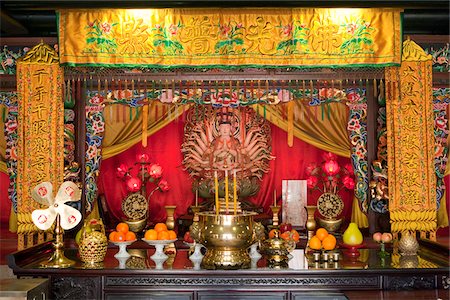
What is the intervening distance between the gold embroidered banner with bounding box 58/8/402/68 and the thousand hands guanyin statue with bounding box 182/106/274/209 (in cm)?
158

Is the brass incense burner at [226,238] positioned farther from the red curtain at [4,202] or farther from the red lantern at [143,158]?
the red curtain at [4,202]

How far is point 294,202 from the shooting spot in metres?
5.84

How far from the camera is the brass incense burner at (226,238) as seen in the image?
10.5 feet

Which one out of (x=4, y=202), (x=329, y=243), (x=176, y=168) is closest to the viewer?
(x=329, y=243)

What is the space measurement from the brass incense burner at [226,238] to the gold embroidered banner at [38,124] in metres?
1.57

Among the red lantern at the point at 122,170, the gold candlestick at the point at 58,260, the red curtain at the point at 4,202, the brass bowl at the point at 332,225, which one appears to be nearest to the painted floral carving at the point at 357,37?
the brass bowl at the point at 332,225

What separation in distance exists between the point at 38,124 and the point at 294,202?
8.69 feet

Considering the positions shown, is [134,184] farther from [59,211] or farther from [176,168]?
[59,211]

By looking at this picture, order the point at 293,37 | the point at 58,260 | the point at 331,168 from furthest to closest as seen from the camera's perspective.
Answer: the point at 331,168 → the point at 293,37 → the point at 58,260

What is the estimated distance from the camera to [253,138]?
19.4 ft

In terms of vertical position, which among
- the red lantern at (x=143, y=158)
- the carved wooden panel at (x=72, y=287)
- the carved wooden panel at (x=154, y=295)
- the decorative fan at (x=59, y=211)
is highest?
the red lantern at (x=143, y=158)

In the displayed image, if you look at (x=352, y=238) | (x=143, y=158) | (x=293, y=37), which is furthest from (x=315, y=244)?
(x=143, y=158)

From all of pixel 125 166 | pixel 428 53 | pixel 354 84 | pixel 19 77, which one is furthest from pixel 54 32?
pixel 428 53

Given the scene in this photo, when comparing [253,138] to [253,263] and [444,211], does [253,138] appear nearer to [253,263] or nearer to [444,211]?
[444,211]
